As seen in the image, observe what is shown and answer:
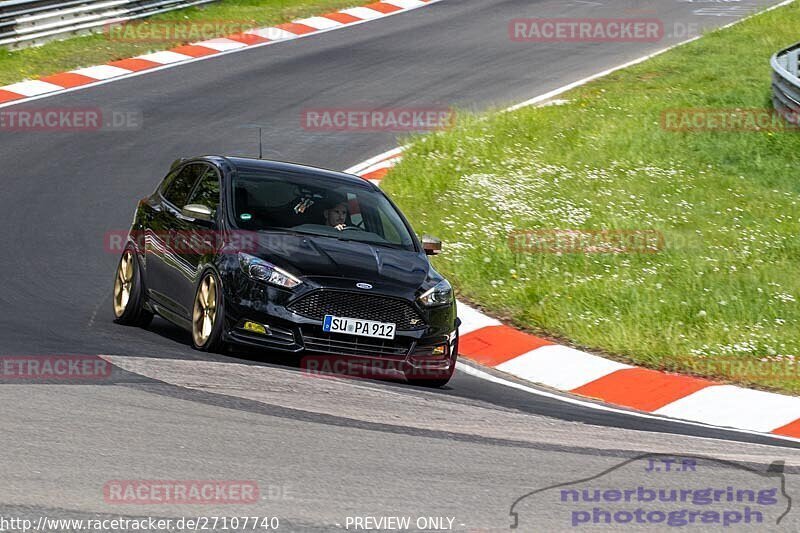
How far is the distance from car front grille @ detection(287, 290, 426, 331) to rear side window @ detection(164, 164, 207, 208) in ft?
7.12

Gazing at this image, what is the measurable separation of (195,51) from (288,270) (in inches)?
632

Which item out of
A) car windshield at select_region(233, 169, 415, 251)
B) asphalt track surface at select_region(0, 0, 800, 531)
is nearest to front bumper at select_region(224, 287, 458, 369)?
asphalt track surface at select_region(0, 0, 800, 531)

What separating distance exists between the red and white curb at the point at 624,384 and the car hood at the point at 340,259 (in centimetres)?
146

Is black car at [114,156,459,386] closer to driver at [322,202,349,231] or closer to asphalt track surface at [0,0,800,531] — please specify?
driver at [322,202,349,231]

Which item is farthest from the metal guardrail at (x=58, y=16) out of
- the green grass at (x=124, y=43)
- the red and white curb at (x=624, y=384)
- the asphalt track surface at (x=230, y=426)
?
the red and white curb at (x=624, y=384)

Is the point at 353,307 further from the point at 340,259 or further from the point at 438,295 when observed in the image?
the point at 438,295

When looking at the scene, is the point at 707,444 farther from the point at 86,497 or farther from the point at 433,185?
the point at 433,185

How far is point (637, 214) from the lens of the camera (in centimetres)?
1557

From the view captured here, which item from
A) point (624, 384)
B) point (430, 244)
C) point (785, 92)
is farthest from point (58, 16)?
point (624, 384)

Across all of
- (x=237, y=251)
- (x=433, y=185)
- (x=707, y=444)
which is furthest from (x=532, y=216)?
(x=707, y=444)

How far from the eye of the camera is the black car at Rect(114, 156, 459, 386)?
9719 mm

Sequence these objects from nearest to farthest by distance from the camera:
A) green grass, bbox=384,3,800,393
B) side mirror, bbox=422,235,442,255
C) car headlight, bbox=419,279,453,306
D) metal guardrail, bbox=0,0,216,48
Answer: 1. car headlight, bbox=419,279,453,306
2. side mirror, bbox=422,235,442,255
3. green grass, bbox=384,3,800,393
4. metal guardrail, bbox=0,0,216,48

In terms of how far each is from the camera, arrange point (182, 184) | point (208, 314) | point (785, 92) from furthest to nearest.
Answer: point (785, 92) → point (182, 184) → point (208, 314)

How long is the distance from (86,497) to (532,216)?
10.0m
